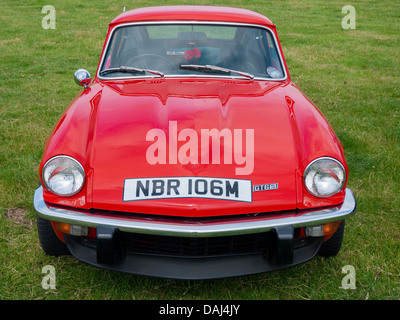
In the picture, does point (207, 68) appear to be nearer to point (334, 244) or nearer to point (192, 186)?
point (192, 186)

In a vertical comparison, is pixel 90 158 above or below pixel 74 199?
above

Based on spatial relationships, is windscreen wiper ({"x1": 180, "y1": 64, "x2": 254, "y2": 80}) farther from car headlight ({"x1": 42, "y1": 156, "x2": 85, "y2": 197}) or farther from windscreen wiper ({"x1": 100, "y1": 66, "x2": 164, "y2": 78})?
car headlight ({"x1": 42, "y1": 156, "x2": 85, "y2": 197})

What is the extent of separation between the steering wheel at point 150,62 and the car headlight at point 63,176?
1.25m

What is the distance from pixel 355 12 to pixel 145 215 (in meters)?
15.2

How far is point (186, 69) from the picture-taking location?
10.4 feet

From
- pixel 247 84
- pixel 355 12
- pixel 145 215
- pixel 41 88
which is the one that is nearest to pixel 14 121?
pixel 41 88

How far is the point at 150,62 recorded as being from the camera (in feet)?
10.7

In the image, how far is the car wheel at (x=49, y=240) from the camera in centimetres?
250

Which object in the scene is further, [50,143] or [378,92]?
[378,92]

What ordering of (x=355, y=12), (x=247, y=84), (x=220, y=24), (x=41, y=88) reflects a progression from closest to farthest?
1. (x=247, y=84)
2. (x=220, y=24)
3. (x=41, y=88)
4. (x=355, y=12)

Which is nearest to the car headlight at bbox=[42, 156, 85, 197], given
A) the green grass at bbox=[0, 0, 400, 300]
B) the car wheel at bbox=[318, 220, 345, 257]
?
the green grass at bbox=[0, 0, 400, 300]
